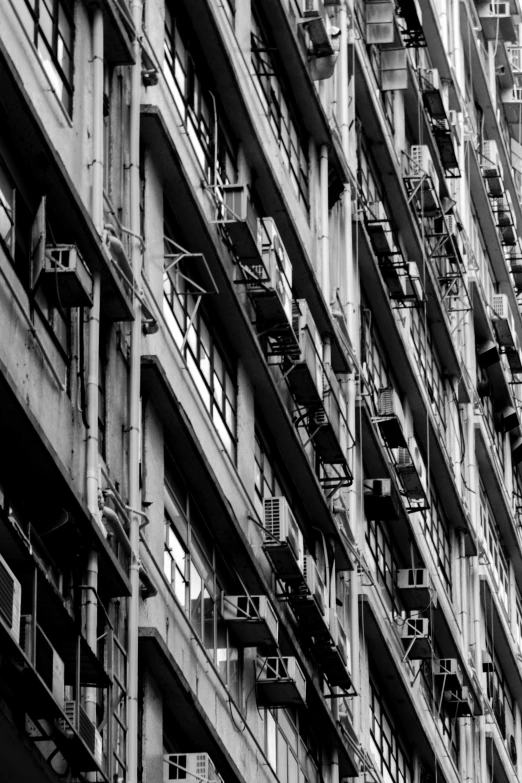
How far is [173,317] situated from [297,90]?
9512 mm

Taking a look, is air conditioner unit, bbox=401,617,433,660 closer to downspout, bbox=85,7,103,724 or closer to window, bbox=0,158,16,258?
downspout, bbox=85,7,103,724

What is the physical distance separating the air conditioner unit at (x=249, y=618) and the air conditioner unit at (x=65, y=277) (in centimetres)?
783

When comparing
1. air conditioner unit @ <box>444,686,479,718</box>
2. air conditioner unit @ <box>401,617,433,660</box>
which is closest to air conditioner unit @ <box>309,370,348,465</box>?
air conditioner unit @ <box>401,617,433,660</box>

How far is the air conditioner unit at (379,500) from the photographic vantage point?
41188mm

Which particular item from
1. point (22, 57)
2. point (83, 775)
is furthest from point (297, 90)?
point (83, 775)

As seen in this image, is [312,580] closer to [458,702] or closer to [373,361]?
[373,361]

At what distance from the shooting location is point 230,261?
32.8 metres

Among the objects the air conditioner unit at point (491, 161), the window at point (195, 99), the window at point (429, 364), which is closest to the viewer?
the window at point (195, 99)

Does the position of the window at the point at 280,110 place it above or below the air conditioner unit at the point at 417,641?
above

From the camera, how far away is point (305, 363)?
34844mm

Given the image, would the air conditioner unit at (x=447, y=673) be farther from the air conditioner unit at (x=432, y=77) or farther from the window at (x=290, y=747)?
the air conditioner unit at (x=432, y=77)

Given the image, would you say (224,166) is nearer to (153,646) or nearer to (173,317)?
(173,317)

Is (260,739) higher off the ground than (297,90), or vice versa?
(297,90)

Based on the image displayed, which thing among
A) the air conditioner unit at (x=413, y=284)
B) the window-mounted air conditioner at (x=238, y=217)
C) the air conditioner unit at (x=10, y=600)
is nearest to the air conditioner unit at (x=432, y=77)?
the air conditioner unit at (x=413, y=284)
